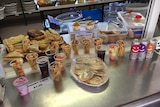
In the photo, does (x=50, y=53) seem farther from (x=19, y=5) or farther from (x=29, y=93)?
(x=19, y=5)

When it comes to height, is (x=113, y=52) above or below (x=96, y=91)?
above

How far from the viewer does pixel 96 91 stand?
0.84 meters

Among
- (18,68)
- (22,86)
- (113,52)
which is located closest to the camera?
(22,86)

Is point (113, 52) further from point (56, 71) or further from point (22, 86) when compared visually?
point (22, 86)

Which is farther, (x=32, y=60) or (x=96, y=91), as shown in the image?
(x=32, y=60)

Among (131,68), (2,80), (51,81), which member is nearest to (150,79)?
(131,68)

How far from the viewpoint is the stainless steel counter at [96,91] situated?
78cm

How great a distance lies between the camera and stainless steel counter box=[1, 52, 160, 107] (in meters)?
0.78

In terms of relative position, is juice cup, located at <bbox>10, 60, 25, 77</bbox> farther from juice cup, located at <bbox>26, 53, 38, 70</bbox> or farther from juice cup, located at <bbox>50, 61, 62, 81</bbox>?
juice cup, located at <bbox>50, 61, 62, 81</bbox>

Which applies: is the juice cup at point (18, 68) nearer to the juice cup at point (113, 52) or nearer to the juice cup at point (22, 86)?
the juice cup at point (22, 86)

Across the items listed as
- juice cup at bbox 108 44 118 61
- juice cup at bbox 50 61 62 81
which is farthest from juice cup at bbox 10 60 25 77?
juice cup at bbox 108 44 118 61

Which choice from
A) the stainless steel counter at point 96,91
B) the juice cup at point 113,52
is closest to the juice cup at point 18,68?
the stainless steel counter at point 96,91

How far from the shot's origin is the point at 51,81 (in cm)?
91

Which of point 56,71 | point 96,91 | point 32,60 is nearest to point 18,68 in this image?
point 32,60
